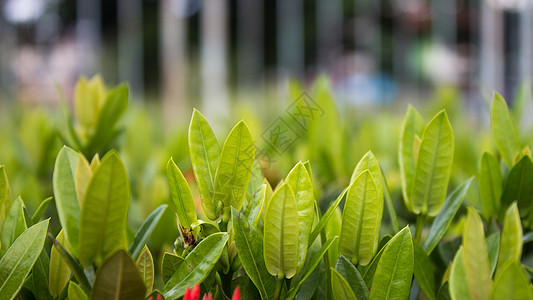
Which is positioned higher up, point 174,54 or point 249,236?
point 174,54

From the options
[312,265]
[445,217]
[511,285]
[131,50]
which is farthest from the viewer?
[131,50]

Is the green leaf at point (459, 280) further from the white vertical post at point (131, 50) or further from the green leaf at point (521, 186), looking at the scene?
the white vertical post at point (131, 50)

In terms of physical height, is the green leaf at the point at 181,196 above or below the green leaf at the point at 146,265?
above

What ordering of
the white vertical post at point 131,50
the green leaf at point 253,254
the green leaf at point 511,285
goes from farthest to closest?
the white vertical post at point 131,50, the green leaf at point 253,254, the green leaf at point 511,285

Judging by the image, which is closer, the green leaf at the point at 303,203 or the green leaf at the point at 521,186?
the green leaf at the point at 303,203

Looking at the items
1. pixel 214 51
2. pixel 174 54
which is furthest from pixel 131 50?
pixel 214 51

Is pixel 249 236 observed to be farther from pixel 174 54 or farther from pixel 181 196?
pixel 174 54

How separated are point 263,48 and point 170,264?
620cm

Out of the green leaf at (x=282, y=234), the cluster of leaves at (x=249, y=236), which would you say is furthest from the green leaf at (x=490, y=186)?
the green leaf at (x=282, y=234)

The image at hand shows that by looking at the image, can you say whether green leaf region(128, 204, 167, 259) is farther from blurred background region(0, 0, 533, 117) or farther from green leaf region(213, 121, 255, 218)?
blurred background region(0, 0, 533, 117)

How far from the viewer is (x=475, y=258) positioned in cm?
52

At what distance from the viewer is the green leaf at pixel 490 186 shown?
0.75 meters

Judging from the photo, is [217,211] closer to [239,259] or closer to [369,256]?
[239,259]

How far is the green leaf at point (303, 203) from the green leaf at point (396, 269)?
0.27ft
